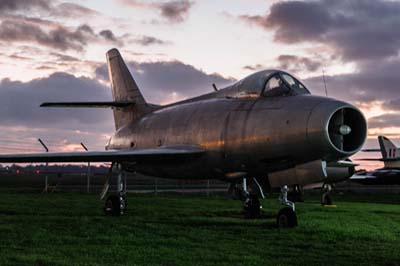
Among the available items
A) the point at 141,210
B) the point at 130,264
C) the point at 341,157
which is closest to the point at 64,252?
the point at 130,264

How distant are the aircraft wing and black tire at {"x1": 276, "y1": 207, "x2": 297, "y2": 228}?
268cm

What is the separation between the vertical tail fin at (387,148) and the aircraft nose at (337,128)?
49877 millimetres

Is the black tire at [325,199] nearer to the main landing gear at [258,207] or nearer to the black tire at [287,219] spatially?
the main landing gear at [258,207]

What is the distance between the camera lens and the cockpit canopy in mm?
12641

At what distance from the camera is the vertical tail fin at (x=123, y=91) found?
19.6 metres

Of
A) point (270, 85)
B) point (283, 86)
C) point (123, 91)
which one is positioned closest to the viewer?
point (283, 86)

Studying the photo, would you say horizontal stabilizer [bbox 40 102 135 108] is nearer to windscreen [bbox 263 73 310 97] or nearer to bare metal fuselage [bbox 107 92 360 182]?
bare metal fuselage [bbox 107 92 360 182]

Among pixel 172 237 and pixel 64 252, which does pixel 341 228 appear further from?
pixel 64 252

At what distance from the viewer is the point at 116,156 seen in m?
14.6

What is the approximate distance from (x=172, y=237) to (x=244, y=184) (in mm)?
4370

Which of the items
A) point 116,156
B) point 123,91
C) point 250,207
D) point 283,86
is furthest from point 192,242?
point 123,91

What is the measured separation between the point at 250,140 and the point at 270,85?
1628 millimetres

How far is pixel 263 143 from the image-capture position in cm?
1191

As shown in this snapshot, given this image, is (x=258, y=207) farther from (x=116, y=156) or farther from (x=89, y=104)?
(x=89, y=104)
